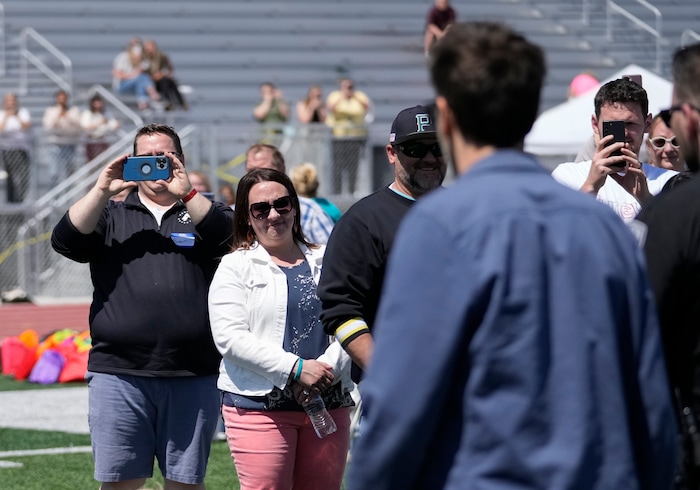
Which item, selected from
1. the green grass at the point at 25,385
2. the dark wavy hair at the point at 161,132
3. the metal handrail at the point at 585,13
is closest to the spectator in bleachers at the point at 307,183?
the dark wavy hair at the point at 161,132

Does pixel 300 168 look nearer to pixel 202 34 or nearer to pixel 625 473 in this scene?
pixel 625 473

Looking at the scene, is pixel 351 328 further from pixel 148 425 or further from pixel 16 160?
pixel 16 160

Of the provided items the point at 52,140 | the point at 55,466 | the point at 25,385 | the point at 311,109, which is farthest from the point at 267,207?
the point at 311,109

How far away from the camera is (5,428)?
29.7 ft

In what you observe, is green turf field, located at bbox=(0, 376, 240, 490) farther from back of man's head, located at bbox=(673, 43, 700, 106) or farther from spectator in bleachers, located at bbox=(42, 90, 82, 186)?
spectator in bleachers, located at bbox=(42, 90, 82, 186)

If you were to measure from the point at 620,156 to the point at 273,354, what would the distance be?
148cm

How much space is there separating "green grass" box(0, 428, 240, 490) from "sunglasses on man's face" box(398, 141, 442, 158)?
3.00m

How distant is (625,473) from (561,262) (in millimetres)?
450

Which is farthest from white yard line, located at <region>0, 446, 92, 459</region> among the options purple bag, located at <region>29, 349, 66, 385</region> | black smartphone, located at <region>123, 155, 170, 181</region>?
black smartphone, located at <region>123, 155, 170, 181</region>

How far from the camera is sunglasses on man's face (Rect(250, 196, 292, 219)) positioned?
484 centimetres

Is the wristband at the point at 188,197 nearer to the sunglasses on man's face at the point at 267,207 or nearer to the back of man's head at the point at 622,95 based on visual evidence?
the sunglasses on man's face at the point at 267,207

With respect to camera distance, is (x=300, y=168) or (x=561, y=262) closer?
(x=561, y=262)

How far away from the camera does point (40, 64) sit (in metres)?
20.2

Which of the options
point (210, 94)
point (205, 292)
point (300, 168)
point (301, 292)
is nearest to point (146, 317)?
point (205, 292)
